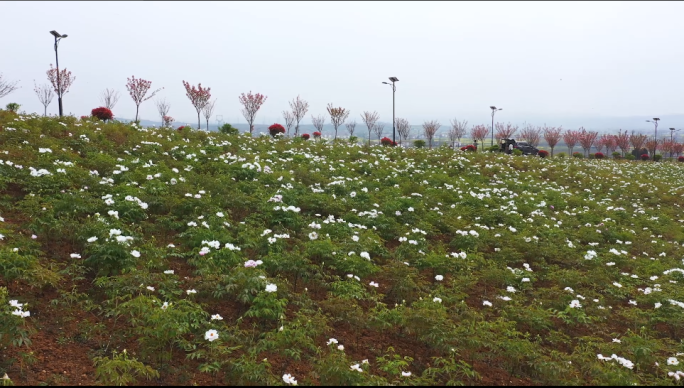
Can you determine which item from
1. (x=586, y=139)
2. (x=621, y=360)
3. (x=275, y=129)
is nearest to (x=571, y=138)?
(x=586, y=139)

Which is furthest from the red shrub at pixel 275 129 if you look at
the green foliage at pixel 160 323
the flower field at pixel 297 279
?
the green foliage at pixel 160 323

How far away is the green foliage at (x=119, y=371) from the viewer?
3.43m

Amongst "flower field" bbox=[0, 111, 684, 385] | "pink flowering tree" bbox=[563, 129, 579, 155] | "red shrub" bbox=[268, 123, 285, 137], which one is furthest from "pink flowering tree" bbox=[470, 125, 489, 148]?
"flower field" bbox=[0, 111, 684, 385]

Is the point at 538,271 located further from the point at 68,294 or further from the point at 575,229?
the point at 68,294

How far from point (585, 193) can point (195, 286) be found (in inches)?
564

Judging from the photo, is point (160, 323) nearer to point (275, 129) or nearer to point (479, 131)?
point (275, 129)

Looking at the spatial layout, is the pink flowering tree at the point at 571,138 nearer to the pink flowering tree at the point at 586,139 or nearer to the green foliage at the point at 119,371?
the pink flowering tree at the point at 586,139

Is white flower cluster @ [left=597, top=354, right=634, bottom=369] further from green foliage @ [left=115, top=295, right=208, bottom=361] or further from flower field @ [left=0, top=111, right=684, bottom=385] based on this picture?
green foliage @ [left=115, top=295, right=208, bottom=361]

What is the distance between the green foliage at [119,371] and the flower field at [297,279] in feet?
0.06

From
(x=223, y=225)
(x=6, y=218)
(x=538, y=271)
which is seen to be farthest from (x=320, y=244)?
(x=6, y=218)

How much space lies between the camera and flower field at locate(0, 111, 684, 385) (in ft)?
13.2

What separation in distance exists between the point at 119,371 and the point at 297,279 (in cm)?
261

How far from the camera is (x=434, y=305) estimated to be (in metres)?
5.12

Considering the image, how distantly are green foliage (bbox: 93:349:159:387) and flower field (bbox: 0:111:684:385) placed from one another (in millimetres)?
19
